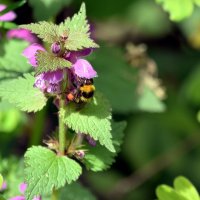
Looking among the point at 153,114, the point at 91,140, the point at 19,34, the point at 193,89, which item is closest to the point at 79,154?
the point at 91,140

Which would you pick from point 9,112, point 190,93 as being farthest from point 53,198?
point 190,93

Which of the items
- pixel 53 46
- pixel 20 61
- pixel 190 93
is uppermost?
pixel 53 46

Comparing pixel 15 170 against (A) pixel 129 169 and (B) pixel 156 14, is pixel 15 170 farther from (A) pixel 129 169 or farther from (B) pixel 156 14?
(B) pixel 156 14

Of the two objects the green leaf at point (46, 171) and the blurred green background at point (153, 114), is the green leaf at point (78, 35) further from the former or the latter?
the blurred green background at point (153, 114)

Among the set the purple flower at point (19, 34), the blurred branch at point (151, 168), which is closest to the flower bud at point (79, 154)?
the purple flower at point (19, 34)

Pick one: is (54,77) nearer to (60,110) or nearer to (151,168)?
(60,110)

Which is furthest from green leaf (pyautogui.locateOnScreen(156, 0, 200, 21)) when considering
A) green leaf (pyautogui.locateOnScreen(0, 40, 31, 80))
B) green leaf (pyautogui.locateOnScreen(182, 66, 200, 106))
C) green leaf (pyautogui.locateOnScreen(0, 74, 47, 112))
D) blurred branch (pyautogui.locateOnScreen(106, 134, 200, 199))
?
blurred branch (pyautogui.locateOnScreen(106, 134, 200, 199))
